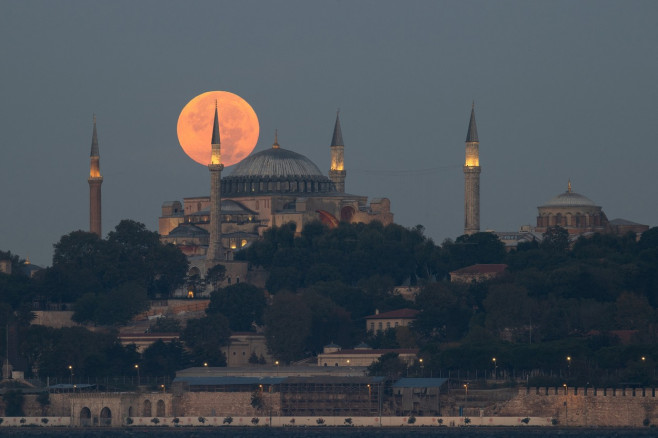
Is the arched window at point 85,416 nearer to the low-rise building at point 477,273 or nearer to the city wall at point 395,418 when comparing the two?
the city wall at point 395,418

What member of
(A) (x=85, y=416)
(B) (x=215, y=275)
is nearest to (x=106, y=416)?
(A) (x=85, y=416)

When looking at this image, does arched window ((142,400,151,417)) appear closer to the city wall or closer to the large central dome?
the city wall

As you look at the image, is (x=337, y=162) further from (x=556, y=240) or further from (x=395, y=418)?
(x=395, y=418)

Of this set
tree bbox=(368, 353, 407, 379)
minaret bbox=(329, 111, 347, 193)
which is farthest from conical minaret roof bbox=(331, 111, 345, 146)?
tree bbox=(368, 353, 407, 379)

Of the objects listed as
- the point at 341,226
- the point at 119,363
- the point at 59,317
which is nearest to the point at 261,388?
the point at 119,363

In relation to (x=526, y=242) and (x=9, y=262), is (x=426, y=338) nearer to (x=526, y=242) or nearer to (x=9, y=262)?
(x=526, y=242)

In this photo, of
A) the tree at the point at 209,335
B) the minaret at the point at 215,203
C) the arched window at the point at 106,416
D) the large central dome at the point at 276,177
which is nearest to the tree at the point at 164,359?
the tree at the point at 209,335
